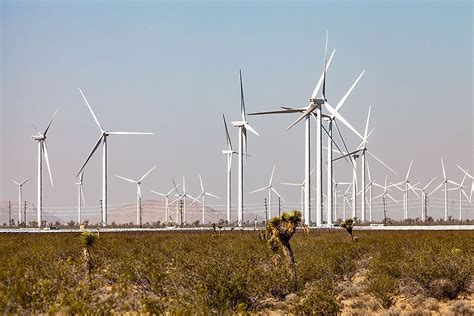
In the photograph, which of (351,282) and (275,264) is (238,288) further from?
(351,282)

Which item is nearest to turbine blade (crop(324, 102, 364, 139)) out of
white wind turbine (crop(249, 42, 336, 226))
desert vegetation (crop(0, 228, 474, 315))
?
white wind turbine (crop(249, 42, 336, 226))

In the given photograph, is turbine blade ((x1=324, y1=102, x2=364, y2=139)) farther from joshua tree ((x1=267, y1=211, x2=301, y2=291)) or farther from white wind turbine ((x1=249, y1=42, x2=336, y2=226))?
joshua tree ((x1=267, y1=211, x2=301, y2=291))

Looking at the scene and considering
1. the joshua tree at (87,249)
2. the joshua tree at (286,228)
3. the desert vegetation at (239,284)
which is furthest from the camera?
the joshua tree at (87,249)

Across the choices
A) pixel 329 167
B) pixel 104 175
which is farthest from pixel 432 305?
pixel 104 175

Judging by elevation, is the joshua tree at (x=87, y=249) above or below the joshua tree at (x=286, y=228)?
below

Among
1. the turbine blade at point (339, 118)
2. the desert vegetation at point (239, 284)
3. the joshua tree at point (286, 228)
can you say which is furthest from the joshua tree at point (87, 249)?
the turbine blade at point (339, 118)

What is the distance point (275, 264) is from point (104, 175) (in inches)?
3049

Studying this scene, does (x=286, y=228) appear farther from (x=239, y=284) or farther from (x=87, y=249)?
(x=87, y=249)

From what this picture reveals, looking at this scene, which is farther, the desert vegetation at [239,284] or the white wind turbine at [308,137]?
the white wind turbine at [308,137]

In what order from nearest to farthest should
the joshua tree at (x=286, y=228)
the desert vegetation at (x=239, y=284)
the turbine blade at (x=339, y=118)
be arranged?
the desert vegetation at (x=239, y=284) < the joshua tree at (x=286, y=228) < the turbine blade at (x=339, y=118)

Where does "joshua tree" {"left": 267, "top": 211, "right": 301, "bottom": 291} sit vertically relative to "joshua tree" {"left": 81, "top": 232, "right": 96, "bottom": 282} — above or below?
above

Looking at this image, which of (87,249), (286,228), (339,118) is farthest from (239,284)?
(339,118)

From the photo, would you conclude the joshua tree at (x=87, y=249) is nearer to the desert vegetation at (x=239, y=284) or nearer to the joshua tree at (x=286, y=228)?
the desert vegetation at (x=239, y=284)

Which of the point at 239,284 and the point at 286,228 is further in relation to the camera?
the point at 286,228
